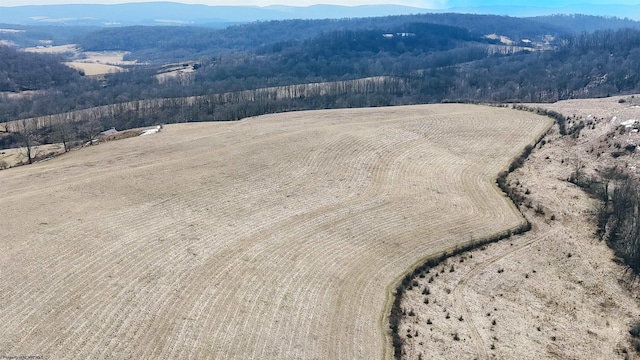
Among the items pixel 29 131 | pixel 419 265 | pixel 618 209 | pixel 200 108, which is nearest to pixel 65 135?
pixel 29 131

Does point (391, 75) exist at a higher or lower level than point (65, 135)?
higher

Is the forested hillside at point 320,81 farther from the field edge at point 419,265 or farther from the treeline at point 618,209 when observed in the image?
the field edge at point 419,265

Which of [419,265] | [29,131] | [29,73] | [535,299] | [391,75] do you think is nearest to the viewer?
[535,299]

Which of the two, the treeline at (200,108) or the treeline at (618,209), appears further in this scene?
the treeline at (200,108)

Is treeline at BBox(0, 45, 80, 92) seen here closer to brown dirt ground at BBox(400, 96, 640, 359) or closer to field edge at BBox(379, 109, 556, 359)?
field edge at BBox(379, 109, 556, 359)

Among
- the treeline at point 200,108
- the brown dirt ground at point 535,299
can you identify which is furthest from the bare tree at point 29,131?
the brown dirt ground at point 535,299

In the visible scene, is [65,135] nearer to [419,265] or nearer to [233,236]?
[233,236]

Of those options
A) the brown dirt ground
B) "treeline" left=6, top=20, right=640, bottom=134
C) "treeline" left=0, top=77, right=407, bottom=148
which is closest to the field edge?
the brown dirt ground
